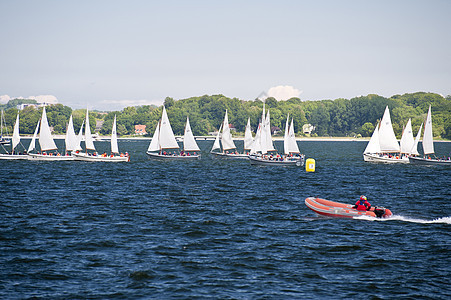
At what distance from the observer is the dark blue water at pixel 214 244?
26.8m

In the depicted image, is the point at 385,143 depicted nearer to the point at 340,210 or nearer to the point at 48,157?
the point at 48,157

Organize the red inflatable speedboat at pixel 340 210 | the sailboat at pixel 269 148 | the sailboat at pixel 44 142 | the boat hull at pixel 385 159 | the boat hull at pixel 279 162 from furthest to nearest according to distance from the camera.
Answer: the boat hull at pixel 385 159 < the sailboat at pixel 44 142 < the sailboat at pixel 269 148 < the boat hull at pixel 279 162 < the red inflatable speedboat at pixel 340 210

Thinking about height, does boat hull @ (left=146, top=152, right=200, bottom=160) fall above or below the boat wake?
above

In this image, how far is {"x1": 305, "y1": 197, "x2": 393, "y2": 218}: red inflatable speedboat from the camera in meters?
43.7

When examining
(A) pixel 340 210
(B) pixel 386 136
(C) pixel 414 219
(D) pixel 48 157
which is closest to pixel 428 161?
(B) pixel 386 136

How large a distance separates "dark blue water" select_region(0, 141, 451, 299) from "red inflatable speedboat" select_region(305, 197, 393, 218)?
0.81m

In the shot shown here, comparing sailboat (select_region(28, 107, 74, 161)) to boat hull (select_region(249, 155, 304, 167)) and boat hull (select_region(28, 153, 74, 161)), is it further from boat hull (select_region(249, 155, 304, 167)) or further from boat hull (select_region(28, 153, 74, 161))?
boat hull (select_region(249, 155, 304, 167))

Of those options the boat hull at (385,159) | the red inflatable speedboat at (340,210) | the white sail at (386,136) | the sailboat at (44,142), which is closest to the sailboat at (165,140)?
the sailboat at (44,142)

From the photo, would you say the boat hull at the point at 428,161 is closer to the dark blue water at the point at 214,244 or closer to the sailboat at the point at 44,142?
the dark blue water at the point at 214,244

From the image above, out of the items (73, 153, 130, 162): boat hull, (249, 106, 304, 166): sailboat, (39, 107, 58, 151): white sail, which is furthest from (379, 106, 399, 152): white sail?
(39, 107, 58, 151): white sail

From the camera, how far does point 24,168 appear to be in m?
89.7

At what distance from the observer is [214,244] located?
1383 inches

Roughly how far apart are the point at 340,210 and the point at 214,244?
1419cm

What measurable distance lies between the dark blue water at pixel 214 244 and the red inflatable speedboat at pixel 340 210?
32.0 inches
